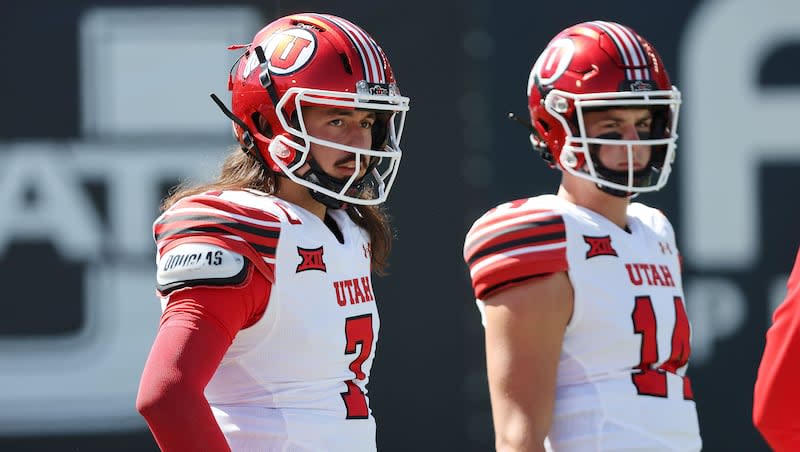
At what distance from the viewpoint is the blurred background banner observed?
388 centimetres

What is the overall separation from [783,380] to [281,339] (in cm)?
79

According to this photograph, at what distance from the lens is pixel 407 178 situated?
3984mm

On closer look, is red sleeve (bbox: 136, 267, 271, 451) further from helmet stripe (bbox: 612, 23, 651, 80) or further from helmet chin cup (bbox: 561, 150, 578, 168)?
helmet stripe (bbox: 612, 23, 651, 80)

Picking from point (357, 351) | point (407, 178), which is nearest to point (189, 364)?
point (357, 351)

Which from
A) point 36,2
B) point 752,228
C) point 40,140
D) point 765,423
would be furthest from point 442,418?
point 765,423

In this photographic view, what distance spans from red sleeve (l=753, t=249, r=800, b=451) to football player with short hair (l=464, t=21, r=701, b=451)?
46 cm

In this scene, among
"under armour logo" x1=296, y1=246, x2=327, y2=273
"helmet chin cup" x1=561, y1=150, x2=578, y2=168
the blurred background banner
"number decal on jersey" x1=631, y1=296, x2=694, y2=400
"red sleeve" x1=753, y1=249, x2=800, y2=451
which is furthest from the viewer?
the blurred background banner

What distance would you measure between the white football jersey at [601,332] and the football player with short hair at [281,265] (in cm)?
28

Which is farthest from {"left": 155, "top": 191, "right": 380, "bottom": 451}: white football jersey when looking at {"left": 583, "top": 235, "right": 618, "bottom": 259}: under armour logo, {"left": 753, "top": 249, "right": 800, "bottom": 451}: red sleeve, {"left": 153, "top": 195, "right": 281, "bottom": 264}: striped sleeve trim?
{"left": 753, "top": 249, "right": 800, "bottom": 451}: red sleeve

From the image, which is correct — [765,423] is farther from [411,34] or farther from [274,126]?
A: [411,34]

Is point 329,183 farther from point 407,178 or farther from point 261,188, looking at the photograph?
point 407,178

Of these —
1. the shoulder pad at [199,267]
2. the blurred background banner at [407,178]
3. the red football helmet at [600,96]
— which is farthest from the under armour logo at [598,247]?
the blurred background banner at [407,178]

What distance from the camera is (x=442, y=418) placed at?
3.94 m

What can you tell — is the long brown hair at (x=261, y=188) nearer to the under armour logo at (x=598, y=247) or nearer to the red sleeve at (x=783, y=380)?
the under armour logo at (x=598, y=247)
